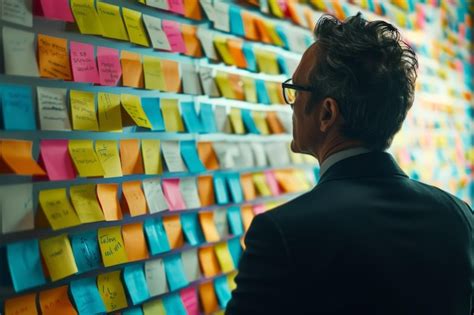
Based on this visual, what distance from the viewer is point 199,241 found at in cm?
145

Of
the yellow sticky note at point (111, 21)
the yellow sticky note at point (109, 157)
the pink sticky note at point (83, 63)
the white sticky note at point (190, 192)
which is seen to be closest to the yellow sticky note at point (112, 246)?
the yellow sticky note at point (109, 157)

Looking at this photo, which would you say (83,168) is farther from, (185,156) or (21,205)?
(185,156)

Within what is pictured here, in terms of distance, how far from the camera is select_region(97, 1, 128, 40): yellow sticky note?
120cm

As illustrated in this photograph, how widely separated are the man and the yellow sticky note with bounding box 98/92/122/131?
1.28 ft

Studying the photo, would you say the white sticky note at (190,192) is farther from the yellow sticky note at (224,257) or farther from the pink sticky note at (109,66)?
the pink sticky note at (109,66)

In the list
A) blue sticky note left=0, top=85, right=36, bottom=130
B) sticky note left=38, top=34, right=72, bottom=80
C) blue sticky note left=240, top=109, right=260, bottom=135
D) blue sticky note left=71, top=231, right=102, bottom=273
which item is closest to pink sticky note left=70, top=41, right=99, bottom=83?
sticky note left=38, top=34, right=72, bottom=80

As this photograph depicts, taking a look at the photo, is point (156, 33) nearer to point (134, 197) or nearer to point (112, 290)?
point (134, 197)

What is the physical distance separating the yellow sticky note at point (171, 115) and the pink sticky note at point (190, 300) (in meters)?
→ 0.42

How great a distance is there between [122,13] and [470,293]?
0.93 metres

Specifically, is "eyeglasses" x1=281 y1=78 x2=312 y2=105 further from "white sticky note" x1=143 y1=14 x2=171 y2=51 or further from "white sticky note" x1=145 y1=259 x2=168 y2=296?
"white sticky note" x1=145 y1=259 x2=168 y2=296

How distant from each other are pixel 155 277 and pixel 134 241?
12 cm

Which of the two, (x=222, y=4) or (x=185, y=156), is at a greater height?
(x=222, y=4)

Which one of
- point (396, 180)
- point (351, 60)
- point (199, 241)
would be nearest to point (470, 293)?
point (396, 180)

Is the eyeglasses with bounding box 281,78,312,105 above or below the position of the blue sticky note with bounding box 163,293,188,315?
above
